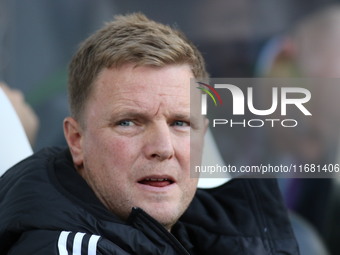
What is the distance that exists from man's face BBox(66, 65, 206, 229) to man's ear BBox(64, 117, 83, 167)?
5 cm

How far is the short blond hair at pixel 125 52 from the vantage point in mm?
2012

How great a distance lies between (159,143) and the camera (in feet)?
6.50

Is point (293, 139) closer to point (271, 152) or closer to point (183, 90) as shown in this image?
point (271, 152)

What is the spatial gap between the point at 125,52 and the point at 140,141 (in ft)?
0.78

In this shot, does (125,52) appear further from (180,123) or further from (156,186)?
(156,186)

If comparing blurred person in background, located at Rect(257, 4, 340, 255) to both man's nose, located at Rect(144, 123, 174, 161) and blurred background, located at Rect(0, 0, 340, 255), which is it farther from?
man's nose, located at Rect(144, 123, 174, 161)

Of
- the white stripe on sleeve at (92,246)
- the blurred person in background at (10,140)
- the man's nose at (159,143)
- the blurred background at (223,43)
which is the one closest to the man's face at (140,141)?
the man's nose at (159,143)

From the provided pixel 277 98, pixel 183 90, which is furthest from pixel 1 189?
pixel 277 98

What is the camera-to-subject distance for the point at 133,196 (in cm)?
199

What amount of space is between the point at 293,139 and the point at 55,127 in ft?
3.94

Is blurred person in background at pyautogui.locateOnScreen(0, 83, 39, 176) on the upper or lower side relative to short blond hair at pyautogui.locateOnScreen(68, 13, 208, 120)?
lower

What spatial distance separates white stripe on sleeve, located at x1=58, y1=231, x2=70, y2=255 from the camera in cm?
176

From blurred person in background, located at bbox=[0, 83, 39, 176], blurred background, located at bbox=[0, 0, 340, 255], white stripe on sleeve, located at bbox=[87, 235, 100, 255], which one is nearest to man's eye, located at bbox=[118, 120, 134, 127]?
white stripe on sleeve, located at bbox=[87, 235, 100, 255]

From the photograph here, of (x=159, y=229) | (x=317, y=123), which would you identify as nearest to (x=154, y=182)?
(x=159, y=229)
